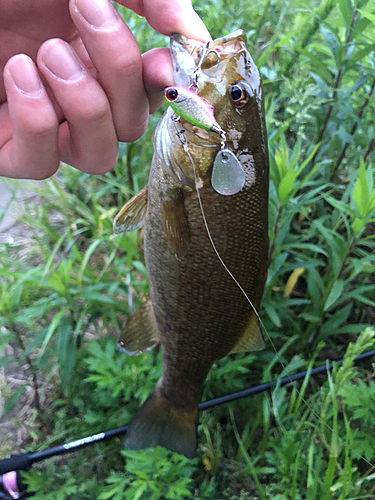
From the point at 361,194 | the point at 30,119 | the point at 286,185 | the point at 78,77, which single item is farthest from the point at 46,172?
the point at 361,194

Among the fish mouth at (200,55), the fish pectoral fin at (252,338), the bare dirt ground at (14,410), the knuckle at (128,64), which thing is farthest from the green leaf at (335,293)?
the bare dirt ground at (14,410)

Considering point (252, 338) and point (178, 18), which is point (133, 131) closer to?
point (178, 18)

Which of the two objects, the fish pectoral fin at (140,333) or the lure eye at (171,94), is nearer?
the lure eye at (171,94)


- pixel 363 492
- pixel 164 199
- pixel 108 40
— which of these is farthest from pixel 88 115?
pixel 363 492

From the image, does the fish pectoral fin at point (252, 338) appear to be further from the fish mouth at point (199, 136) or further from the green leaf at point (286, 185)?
the fish mouth at point (199, 136)

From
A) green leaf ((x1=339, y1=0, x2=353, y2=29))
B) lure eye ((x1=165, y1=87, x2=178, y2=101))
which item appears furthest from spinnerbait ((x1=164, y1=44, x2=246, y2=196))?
green leaf ((x1=339, y1=0, x2=353, y2=29))

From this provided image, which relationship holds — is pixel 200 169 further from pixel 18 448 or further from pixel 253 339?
pixel 18 448
